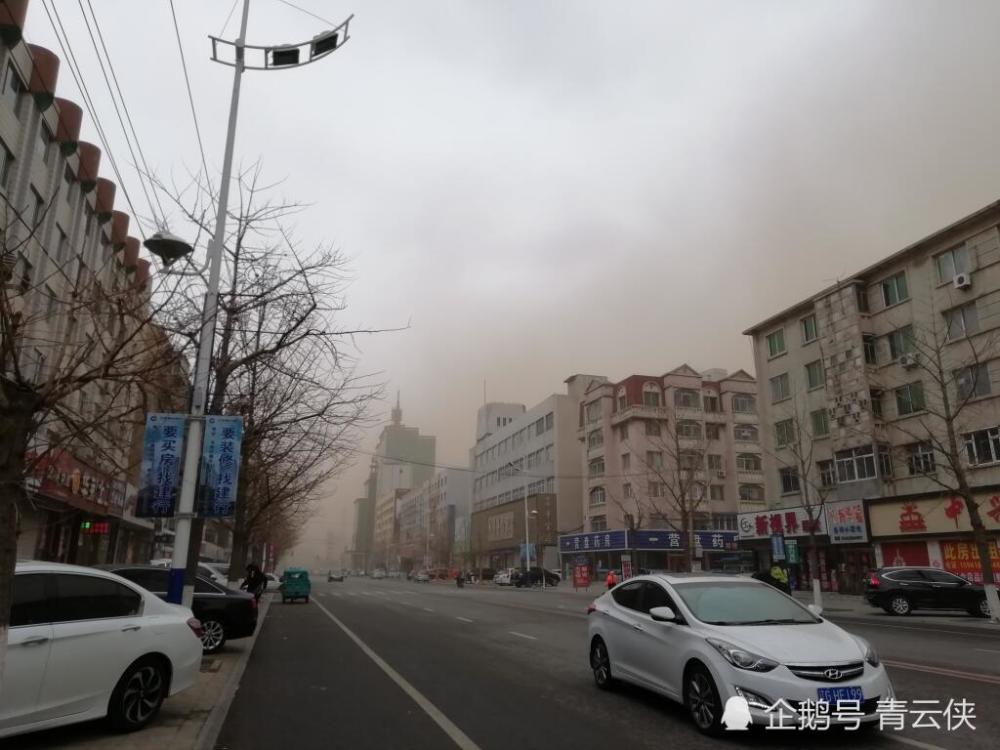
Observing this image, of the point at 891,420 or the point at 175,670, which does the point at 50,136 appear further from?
the point at 891,420

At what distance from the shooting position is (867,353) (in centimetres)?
3472

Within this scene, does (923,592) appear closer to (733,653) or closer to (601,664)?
(601,664)

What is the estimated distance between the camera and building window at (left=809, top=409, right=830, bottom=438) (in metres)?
37.1

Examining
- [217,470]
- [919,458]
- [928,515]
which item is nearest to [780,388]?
[919,458]

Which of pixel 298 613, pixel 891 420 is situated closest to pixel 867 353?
pixel 891 420

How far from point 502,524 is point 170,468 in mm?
78019

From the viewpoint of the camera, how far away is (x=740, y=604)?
7391 mm

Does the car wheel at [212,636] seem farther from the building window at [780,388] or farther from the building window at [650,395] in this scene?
the building window at [650,395]

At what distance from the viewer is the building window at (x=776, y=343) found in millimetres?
41219

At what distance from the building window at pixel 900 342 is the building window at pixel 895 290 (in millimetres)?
1453

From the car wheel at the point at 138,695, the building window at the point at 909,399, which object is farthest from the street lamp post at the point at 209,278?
the building window at the point at 909,399

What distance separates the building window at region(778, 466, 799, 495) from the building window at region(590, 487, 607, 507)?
25.0m

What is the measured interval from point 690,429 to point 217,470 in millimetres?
57059

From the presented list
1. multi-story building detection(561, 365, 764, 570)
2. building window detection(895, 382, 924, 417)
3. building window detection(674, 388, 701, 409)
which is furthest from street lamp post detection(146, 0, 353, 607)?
building window detection(674, 388, 701, 409)
